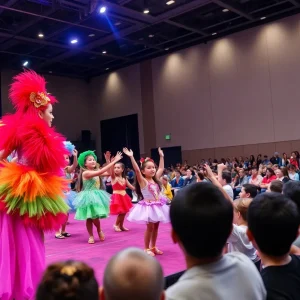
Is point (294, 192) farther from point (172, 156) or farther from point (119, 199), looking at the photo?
point (172, 156)

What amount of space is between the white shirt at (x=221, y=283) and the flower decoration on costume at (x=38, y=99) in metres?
2.30

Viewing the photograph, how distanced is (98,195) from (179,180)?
268 inches

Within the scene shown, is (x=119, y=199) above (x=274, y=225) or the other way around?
the other way around

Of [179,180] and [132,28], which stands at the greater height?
[132,28]

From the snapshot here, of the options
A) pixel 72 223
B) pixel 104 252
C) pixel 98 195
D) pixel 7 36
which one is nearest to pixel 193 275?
pixel 104 252

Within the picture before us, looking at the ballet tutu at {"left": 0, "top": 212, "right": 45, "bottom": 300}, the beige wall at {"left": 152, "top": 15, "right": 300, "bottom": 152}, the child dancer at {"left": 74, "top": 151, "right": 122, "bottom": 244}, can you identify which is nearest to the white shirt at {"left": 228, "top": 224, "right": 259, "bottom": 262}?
the ballet tutu at {"left": 0, "top": 212, "right": 45, "bottom": 300}

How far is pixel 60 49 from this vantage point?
17719 millimetres

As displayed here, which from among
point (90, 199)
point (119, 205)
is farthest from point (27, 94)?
point (119, 205)

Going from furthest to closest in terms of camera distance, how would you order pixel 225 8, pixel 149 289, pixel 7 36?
1. pixel 7 36
2. pixel 225 8
3. pixel 149 289

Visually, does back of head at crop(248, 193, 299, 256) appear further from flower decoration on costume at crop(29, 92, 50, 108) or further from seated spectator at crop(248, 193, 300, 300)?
flower decoration on costume at crop(29, 92, 50, 108)

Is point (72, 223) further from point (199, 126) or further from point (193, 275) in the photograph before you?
point (199, 126)

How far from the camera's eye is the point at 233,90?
54.6 feet

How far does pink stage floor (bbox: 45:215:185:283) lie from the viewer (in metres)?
4.43

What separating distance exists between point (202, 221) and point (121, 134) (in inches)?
779
